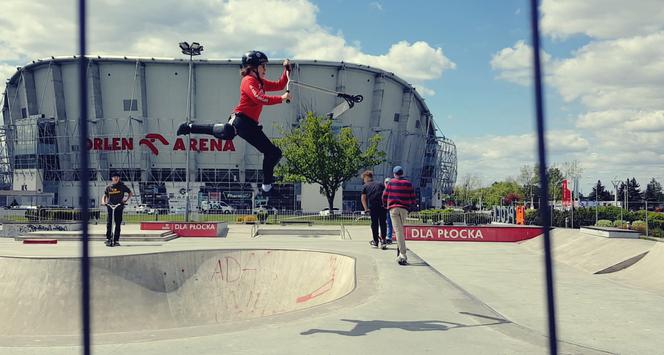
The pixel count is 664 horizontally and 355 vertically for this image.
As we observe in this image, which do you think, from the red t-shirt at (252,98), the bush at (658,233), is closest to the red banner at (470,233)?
the bush at (658,233)

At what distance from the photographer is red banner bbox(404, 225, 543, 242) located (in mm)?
20781

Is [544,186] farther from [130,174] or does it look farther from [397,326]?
[130,174]

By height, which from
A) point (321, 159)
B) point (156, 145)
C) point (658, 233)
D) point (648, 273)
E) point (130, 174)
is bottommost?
point (658, 233)

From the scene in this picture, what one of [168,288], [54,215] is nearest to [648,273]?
[168,288]

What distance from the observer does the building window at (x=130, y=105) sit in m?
60.7

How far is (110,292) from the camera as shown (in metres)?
10.5

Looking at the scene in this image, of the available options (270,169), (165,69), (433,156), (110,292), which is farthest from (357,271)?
(433,156)

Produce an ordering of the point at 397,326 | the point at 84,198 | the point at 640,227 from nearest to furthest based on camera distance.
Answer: the point at 84,198 < the point at 397,326 < the point at 640,227

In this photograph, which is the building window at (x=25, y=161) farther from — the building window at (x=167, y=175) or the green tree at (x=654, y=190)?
the green tree at (x=654, y=190)

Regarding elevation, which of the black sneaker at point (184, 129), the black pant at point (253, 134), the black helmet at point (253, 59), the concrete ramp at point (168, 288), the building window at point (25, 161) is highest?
the building window at point (25, 161)

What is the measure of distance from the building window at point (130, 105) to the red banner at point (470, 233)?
48.9 meters

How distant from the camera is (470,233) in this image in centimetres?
2088

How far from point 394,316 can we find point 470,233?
607 inches

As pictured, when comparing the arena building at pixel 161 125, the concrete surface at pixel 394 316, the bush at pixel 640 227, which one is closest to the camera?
the concrete surface at pixel 394 316
